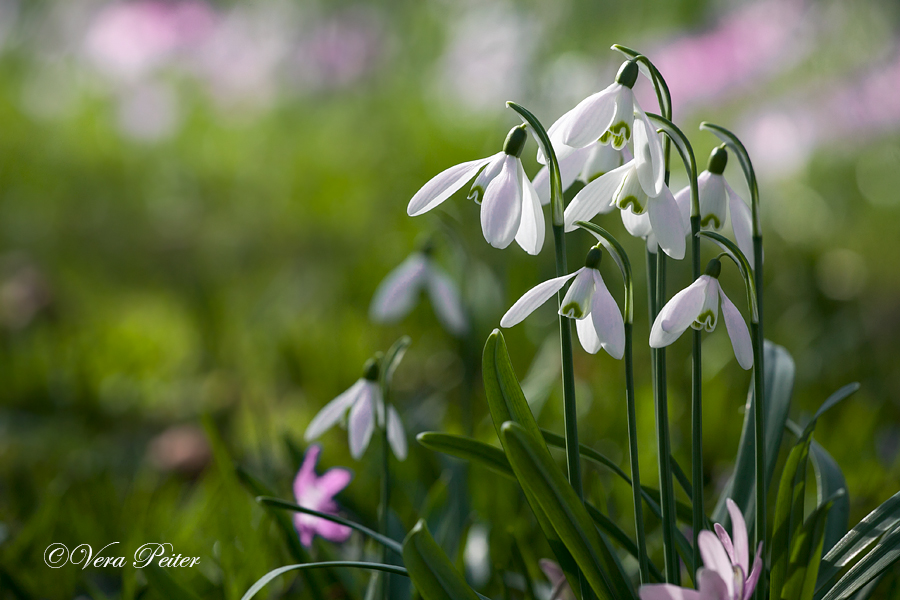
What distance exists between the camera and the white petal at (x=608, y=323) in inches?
26.4

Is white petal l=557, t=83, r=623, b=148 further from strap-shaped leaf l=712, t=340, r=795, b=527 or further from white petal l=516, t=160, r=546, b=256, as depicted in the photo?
strap-shaped leaf l=712, t=340, r=795, b=527

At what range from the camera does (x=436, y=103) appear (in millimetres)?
6512

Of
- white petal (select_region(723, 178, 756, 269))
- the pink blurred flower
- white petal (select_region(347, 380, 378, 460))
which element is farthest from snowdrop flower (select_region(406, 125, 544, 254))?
the pink blurred flower

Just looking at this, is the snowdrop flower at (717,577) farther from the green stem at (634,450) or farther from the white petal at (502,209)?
the white petal at (502,209)

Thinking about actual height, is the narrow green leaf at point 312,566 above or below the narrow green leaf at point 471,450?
below

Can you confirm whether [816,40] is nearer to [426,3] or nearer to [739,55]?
[739,55]

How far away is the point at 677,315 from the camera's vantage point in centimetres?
65

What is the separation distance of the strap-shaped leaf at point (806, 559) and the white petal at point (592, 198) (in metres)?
0.47

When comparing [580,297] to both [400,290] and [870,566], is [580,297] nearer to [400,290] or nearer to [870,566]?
[870,566]

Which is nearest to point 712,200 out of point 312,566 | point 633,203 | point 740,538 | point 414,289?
point 633,203

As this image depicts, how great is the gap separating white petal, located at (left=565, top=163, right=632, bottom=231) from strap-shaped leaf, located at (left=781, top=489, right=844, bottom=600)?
472 mm

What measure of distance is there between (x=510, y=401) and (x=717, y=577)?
0.28 m

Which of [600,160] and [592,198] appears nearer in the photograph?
[592,198]

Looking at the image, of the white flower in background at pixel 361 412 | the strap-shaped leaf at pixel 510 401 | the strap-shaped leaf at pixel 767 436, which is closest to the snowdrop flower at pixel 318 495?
the white flower in background at pixel 361 412
